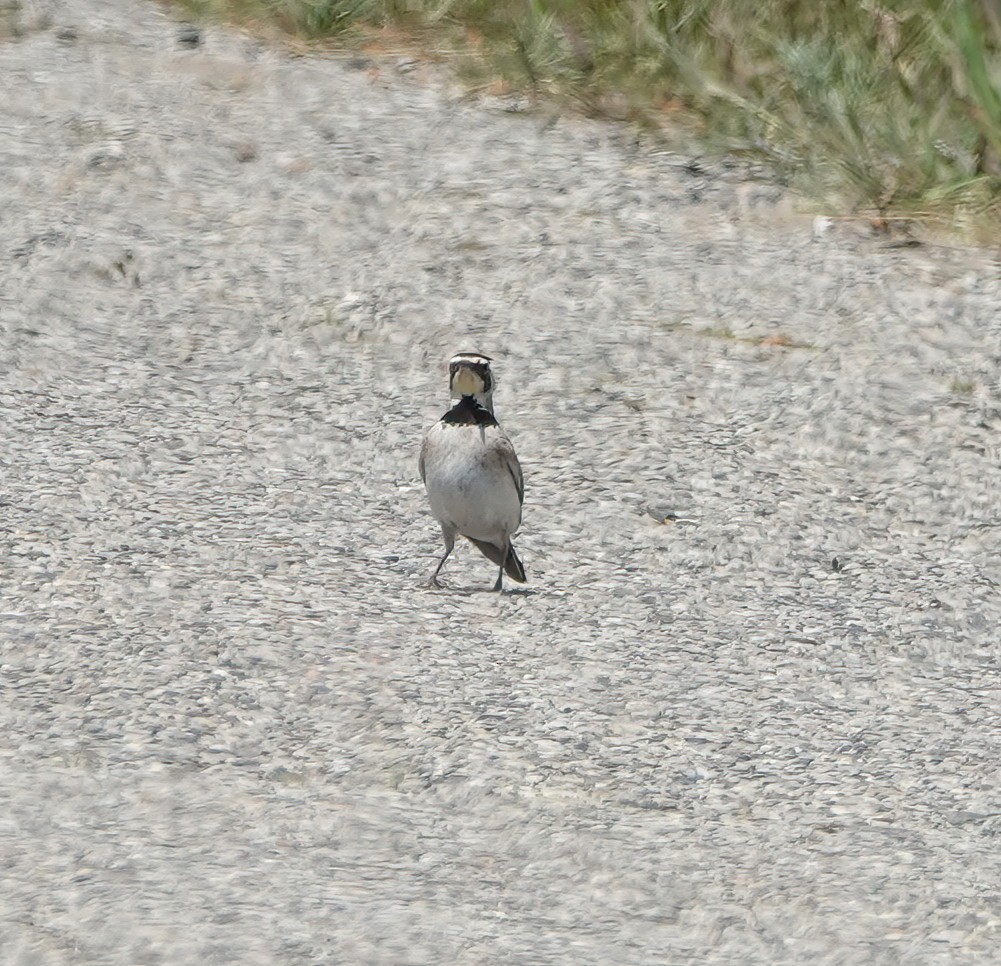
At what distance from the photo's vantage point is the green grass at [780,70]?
840 centimetres

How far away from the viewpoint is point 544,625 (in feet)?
18.5

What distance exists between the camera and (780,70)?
8.98 m

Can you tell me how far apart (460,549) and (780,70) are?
3425mm

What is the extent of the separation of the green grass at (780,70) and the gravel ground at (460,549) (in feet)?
0.87

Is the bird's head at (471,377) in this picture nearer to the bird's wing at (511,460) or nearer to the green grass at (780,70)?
the bird's wing at (511,460)

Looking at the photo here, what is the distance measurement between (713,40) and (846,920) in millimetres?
5839

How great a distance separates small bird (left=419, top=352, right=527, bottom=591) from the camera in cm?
→ 575

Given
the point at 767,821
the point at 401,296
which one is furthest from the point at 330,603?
the point at 401,296

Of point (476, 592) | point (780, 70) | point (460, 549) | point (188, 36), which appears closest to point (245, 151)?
point (188, 36)

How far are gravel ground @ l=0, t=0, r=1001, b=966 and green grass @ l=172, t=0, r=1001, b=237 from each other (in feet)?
0.87

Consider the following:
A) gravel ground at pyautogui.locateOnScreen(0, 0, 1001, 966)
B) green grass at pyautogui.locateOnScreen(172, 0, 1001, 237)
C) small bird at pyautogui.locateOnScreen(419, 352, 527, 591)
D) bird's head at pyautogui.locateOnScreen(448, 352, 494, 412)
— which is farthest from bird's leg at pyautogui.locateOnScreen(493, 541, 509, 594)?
green grass at pyautogui.locateOnScreen(172, 0, 1001, 237)

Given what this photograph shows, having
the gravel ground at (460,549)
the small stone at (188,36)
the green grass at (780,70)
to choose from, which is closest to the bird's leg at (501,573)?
the gravel ground at (460,549)

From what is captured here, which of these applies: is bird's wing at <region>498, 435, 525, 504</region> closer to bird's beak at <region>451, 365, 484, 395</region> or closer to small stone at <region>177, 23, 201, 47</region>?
bird's beak at <region>451, 365, 484, 395</region>

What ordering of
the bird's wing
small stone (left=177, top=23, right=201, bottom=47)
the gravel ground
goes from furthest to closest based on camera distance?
small stone (left=177, top=23, right=201, bottom=47) < the bird's wing < the gravel ground
